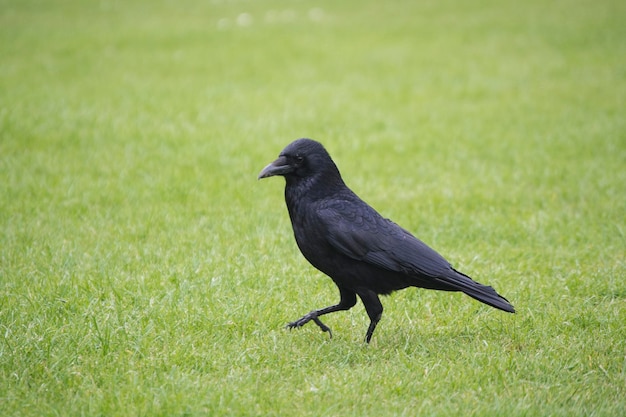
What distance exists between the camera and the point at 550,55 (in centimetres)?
1602

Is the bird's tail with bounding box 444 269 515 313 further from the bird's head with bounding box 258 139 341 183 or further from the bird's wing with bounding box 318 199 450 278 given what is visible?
the bird's head with bounding box 258 139 341 183

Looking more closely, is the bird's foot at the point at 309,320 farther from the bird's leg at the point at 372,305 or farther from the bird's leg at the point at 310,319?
the bird's leg at the point at 372,305

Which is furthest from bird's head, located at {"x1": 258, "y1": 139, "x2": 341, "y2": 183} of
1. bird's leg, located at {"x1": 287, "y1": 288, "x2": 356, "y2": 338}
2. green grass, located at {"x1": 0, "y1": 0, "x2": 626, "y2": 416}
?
green grass, located at {"x1": 0, "y1": 0, "x2": 626, "y2": 416}

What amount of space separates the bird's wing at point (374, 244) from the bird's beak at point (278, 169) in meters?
0.33

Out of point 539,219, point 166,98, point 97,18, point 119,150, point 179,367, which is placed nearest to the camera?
point 179,367

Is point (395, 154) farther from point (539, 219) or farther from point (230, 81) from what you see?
point (230, 81)

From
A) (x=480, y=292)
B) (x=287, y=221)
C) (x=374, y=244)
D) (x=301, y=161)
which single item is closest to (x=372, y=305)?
(x=374, y=244)

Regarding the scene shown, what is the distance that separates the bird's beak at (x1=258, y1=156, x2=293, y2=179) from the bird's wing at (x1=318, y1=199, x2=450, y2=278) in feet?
1.09

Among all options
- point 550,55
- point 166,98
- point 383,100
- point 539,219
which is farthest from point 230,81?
point 539,219

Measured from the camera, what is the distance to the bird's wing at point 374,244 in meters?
4.73

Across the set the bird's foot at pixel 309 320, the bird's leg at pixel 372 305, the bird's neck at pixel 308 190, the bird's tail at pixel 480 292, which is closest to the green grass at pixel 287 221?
the bird's foot at pixel 309 320

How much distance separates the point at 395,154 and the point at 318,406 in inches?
245

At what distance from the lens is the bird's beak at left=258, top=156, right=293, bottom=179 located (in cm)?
491

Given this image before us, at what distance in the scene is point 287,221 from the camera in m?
7.54
